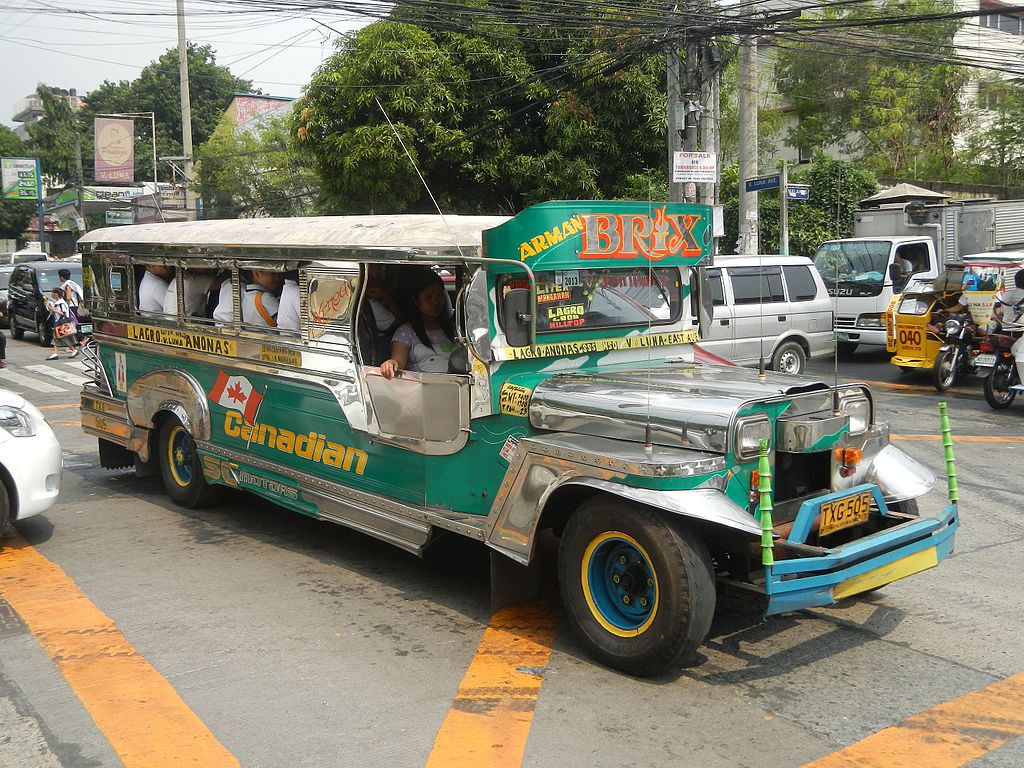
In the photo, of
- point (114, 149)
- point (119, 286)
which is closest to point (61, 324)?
point (119, 286)

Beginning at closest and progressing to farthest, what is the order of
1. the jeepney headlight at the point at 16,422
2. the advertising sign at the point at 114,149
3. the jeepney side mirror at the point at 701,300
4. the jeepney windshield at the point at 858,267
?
the jeepney side mirror at the point at 701,300, the jeepney headlight at the point at 16,422, the jeepney windshield at the point at 858,267, the advertising sign at the point at 114,149

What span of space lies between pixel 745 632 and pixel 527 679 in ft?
4.13

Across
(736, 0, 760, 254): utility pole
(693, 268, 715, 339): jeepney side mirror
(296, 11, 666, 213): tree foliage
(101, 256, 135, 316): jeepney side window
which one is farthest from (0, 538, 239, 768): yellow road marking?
(296, 11, 666, 213): tree foliage

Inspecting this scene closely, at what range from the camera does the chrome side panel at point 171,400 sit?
746 centimetres

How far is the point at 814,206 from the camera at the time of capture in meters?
21.6

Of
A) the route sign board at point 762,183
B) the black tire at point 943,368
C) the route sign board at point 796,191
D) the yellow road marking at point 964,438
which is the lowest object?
the yellow road marking at point 964,438

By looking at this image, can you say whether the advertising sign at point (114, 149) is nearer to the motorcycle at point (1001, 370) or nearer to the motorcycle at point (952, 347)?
the motorcycle at point (952, 347)

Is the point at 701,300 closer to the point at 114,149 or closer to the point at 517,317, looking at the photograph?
the point at 517,317

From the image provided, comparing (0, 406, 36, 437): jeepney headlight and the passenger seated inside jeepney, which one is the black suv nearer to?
(0, 406, 36, 437): jeepney headlight

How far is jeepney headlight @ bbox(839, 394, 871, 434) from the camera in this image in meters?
5.07

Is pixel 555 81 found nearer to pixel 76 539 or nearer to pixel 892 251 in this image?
pixel 892 251

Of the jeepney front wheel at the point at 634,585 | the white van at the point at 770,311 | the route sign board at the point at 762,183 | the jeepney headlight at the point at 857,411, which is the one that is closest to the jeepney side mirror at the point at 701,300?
the jeepney headlight at the point at 857,411

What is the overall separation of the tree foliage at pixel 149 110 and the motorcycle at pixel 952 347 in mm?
46947

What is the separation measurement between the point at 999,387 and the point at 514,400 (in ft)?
29.4
